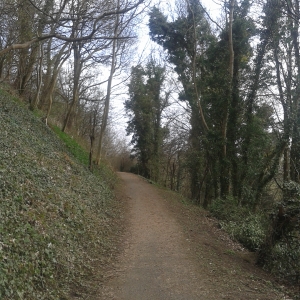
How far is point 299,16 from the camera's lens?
13062 millimetres

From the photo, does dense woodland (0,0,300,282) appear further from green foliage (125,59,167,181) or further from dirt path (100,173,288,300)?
green foliage (125,59,167,181)

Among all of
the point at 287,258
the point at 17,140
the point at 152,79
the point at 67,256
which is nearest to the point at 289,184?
the point at 287,258

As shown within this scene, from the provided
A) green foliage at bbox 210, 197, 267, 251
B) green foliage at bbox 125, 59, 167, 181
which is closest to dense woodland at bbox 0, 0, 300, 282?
green foliage at bbox 210, 197, 267, 251

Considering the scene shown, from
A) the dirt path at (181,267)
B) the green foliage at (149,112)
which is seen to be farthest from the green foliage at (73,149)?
the green foliage at (149,112)

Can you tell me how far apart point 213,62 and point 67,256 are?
17470mm

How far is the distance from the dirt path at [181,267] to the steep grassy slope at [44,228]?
0.59m

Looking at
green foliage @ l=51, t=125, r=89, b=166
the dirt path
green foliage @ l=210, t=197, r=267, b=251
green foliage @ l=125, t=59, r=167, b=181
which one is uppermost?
green foliage @ l=125, t=59, r=167, b=181

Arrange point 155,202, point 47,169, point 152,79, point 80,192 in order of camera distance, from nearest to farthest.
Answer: point 47,169
point 80,192
point 155,202
point 152,79

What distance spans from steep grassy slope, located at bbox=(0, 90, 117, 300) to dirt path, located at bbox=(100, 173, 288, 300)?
593 mm

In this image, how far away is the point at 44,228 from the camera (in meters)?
7.36

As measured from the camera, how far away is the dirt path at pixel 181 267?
22.5 feet

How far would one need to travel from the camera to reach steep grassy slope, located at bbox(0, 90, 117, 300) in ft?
18.7

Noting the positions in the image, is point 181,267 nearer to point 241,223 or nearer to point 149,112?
point 241,223

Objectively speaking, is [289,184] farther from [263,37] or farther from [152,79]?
[152,79]
